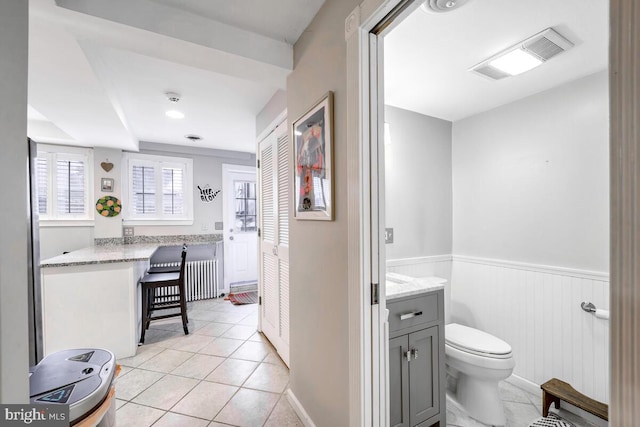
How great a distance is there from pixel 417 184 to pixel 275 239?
137cm

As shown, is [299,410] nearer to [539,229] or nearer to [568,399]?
[568,399]

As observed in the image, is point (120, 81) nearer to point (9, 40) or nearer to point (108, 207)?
point (9, 40)

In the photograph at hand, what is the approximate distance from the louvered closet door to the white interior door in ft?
6.49

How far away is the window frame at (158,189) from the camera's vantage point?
160 inches

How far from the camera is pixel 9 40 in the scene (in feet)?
2.11

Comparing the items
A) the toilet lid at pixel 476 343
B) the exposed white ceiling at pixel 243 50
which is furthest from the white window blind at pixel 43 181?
the toilet lid at pixel 476 343

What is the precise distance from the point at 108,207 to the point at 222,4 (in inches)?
142

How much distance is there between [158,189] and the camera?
4.27 m

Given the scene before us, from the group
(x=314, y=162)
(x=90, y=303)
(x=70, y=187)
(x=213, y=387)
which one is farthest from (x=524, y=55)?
(x=70, y=187)

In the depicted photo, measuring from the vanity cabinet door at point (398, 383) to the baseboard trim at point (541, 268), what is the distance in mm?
1356

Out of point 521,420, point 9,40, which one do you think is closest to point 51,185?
point 9,40

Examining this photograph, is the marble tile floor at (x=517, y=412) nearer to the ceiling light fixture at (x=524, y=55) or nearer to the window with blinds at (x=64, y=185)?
the ceiling light fixture at (x=524, y=55)

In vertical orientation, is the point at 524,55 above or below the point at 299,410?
above

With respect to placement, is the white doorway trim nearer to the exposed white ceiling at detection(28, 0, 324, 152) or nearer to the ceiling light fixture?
the exposed white ceiling at detection(28, 0, 324, 152)
